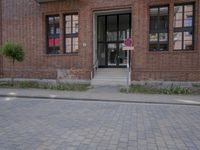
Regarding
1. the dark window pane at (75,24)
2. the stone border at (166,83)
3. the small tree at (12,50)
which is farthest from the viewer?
the dark window pane at (75,24)

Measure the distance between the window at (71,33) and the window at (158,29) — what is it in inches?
220

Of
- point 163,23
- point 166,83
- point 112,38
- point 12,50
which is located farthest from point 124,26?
point 12,50

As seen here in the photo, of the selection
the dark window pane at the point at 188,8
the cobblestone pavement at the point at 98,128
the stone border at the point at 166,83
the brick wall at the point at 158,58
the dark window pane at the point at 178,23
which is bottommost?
the cobblestone pavement at the point at 98,128

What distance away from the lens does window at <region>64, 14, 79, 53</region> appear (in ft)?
56.6

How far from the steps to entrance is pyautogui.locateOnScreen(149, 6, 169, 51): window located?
2.76 m

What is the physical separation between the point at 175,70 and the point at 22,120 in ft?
36.0

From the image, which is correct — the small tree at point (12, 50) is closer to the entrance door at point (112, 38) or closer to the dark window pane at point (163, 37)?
the entrance door at point (112, 38)

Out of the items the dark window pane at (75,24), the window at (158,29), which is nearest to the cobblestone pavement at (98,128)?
the window at (158,29)

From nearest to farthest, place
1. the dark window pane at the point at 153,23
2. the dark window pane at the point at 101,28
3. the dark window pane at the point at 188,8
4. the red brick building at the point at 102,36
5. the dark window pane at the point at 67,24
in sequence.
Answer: the dark window pane at the point at 188,8 → the red brick building at the point at 102,36 → the dark window pane at the point at 153,23 → the dark window pane at the point at 67,24 → the dark window pane at the point at 101,28

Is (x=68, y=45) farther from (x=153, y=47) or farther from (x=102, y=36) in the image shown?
(x=153, y=47)

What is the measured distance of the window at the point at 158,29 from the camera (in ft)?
50.5

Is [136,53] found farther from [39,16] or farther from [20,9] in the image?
[20,9]

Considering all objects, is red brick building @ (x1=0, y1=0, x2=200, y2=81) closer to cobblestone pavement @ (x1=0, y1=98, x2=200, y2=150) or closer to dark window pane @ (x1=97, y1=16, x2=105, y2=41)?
dark window pane @ (x1=97, y1=16, x2=105, y2=41)

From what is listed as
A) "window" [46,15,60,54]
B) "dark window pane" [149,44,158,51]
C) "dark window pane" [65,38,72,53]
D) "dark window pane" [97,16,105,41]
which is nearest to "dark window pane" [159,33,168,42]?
"dark window pane" [149,44,158,51]
